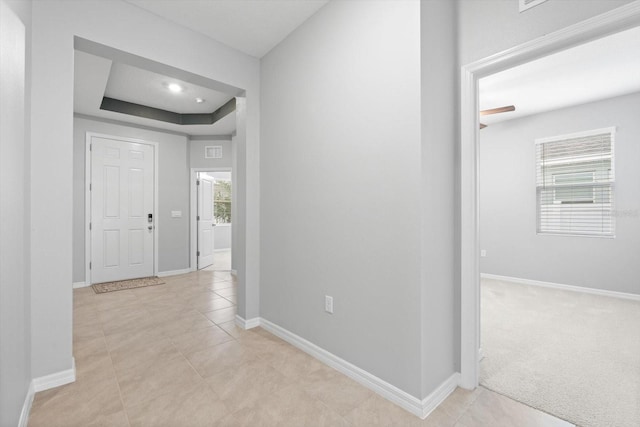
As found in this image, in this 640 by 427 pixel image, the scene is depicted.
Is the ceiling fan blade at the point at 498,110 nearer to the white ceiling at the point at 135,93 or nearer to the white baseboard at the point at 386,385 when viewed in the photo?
the white ceiling at the point at 135,93

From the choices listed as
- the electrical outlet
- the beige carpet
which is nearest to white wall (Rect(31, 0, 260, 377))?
the electrical outlet

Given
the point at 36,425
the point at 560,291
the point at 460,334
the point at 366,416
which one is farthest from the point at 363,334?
the point at 560,291

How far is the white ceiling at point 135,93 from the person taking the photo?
329 cm

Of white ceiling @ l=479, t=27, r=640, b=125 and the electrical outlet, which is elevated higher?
white ceiling @ l=479, t=27, r=640, b=125

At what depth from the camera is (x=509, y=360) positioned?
7.53 feet

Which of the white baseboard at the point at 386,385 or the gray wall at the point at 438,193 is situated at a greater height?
the gray wall at the point at 438,193

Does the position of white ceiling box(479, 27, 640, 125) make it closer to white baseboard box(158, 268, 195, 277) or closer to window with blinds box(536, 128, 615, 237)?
window with blinds box(536, 128, 615, 237)

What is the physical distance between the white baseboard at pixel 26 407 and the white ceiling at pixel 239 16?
2.78 m

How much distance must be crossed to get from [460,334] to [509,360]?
0.71m

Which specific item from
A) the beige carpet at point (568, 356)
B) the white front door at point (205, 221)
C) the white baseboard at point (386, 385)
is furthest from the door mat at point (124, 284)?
the beige carpet at point (568, 356)

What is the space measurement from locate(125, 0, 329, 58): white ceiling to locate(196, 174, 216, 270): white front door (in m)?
3.77

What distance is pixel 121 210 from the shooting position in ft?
16.5

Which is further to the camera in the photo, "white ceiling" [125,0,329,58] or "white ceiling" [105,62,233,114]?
"white ceiling" [105,62,233,114]

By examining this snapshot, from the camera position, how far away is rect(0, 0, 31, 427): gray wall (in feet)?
4.14
